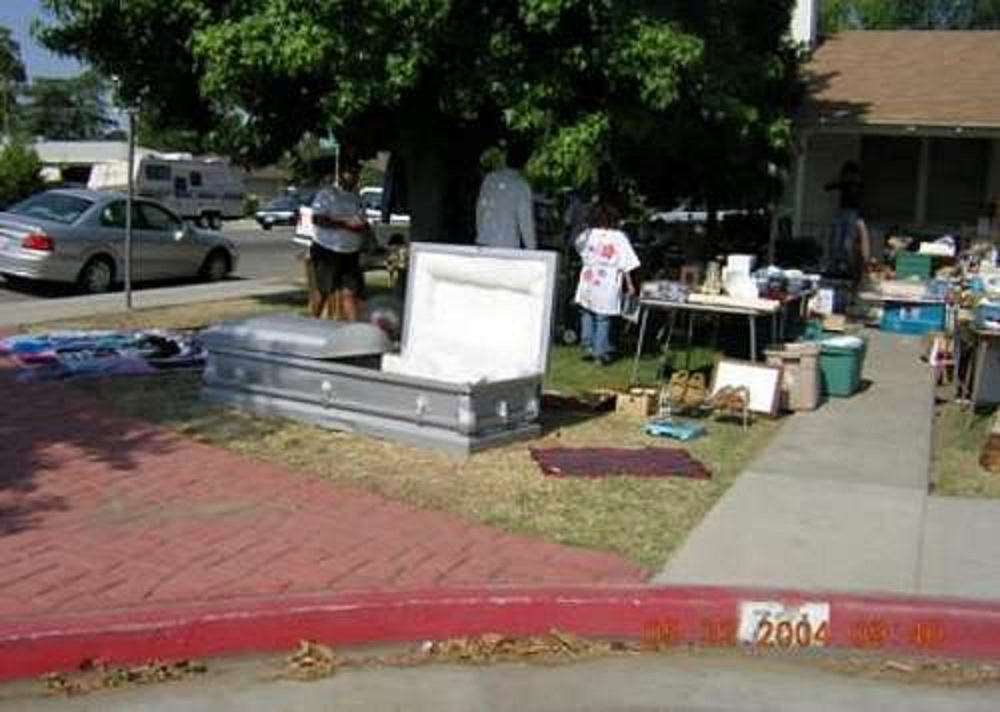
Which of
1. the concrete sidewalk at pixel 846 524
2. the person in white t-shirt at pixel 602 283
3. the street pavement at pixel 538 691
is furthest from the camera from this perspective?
the person in white t-shirt at pixel 602 283

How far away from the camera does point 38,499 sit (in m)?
6.92

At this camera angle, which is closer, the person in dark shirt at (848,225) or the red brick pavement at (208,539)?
the red brick pavement at (208,539)

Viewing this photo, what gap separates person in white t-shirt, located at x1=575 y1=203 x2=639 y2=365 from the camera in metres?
11.7

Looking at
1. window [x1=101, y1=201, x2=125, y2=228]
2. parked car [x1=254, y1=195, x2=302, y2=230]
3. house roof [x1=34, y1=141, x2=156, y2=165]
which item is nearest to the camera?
window [x1=101, y1=201, x2=125, y2=228]

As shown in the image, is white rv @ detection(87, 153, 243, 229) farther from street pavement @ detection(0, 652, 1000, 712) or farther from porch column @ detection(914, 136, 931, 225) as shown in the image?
street pavement @ detection(0, 652, 1000, 712)

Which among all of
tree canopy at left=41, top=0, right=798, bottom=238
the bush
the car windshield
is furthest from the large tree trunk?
the bush

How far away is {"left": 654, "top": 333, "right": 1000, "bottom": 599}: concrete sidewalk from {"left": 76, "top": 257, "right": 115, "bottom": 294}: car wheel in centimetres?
1208

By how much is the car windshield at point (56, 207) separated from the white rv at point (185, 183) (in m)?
28.7

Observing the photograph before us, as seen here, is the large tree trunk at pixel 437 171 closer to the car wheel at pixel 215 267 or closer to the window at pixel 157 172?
the car wheel at pixel 215 267

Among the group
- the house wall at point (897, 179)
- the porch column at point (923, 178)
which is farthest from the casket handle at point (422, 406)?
the porch column at point (923, 178)

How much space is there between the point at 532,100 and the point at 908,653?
275 inches

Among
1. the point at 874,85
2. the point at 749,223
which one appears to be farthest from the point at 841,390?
the point at 749,223

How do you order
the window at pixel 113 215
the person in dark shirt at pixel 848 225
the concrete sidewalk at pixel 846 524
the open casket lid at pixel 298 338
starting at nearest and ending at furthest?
the concrete sidewalk at pixel 846 524 < the open casket lid at pixel 298 338 < the person in dark shirt at pixel 848 225 < the window at pixel 113 215

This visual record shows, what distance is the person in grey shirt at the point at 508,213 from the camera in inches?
448
